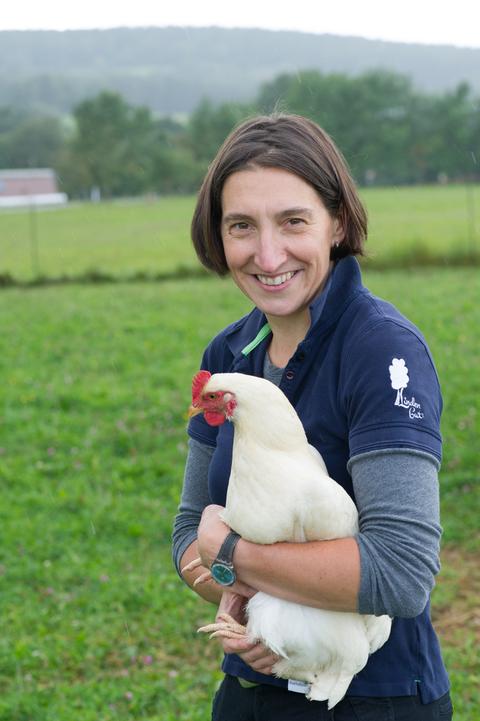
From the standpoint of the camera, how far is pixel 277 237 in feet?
6.30

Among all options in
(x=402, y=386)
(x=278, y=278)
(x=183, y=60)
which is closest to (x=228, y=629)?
(x=402, y=386)

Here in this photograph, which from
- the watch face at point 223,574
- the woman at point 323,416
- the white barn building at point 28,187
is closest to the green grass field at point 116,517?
the woman at point 323,416

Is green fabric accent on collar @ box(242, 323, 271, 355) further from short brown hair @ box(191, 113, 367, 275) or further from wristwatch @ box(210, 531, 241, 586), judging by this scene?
wristwatch @ box(210, 531, 241, 586)

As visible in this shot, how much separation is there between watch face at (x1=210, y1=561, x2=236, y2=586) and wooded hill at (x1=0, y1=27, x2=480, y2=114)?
100 ft

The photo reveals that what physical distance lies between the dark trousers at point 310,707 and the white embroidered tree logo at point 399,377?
706 mm

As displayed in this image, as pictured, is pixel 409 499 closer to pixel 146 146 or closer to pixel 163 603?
pixel 163 603

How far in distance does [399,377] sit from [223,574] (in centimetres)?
57

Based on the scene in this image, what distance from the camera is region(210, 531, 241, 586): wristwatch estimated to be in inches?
70.5

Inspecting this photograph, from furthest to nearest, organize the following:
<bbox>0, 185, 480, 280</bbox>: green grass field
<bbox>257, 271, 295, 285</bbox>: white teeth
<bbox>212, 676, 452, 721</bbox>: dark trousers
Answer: <bbox>0, 185, 480, 280</bbox>: green grass field, <bbox>257, 271, 295, 285</bbox>: white teeth, <bbox>212, 676, 452, 721</bbox>: dark trousers

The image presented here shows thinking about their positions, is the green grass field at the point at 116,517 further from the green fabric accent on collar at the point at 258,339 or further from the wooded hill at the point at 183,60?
the wooded hill at the point at 183,60

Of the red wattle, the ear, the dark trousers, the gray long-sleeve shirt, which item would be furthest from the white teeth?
the dark trousers

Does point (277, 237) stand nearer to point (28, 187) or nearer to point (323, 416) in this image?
point (323, 416)

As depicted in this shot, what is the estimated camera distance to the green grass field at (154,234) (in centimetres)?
1739

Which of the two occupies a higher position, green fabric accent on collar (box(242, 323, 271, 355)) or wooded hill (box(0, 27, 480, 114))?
wooded hill (box(0, 27, 480, 114))
